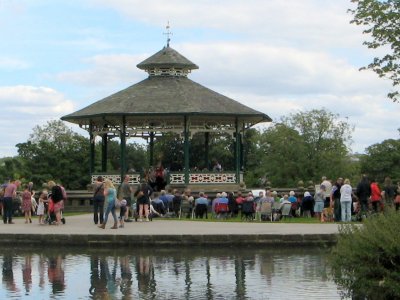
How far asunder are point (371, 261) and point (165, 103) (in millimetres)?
30436

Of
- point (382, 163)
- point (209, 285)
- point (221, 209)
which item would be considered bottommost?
point (209, 285)

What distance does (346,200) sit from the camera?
1161 inches

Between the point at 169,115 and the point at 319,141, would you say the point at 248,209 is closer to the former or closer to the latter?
the point at 169,115

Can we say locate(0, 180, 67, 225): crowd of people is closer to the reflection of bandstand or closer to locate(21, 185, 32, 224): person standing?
locate(21, 185, 32, 224): person standing

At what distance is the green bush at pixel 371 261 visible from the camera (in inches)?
500

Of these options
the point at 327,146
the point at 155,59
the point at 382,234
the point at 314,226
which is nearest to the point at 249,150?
the point at 327,146

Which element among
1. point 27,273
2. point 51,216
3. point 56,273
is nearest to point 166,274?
point 56,273

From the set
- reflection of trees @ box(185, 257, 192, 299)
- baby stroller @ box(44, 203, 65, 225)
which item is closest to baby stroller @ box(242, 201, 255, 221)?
baby stroller @ box(44, 203, 65, 225)

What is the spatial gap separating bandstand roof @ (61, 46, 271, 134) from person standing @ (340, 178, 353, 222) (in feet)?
43.0

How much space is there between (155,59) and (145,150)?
56390 millimetres

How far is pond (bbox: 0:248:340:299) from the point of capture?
1578cm

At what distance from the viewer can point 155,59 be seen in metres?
46.5

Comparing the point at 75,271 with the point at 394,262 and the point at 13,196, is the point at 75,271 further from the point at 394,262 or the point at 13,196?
the point at 13,196

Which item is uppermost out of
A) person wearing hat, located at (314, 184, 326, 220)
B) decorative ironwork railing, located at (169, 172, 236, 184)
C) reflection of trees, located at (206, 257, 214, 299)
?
decorative ironwork railing, located at (169, 172, 236, 184)
